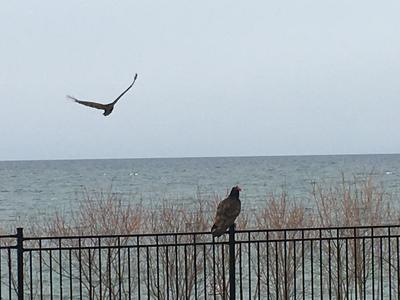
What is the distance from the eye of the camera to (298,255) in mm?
15391

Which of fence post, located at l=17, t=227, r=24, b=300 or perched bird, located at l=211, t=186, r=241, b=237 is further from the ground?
perched bird, located at l=211, t=186, r=241, b=237

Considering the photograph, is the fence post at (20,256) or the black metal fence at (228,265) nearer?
the fence post at (20,256)

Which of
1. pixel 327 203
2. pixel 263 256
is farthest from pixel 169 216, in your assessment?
pixel 327 203

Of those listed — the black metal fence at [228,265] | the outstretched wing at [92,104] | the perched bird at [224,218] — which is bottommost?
the black metal fence at [228,265]

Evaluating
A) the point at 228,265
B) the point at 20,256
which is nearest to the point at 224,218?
the point at 20,256

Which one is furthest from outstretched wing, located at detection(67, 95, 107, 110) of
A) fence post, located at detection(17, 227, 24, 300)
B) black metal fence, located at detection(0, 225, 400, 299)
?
black metal fence, located at detection(0, 225, 400, 299)

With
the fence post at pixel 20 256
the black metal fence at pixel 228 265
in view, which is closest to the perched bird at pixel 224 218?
the black metal fence at pixel 228 265

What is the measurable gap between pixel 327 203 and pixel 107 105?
32.8 feet

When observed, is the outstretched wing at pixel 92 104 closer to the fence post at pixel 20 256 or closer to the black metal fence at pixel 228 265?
the fence post at pixel 20 256

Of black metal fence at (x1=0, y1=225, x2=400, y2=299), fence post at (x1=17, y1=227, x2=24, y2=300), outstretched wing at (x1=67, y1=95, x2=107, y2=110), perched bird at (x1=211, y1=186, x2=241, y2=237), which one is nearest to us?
outstretched wing at (x1=67, y1=95, x2=107, y2=110)

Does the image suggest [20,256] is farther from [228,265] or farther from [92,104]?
[228,265]

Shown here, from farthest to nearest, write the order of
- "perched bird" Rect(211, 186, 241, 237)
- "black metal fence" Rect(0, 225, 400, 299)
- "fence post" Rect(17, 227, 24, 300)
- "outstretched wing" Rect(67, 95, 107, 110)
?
"black metal fence" Rect(0, 225, 400, 299) < "perched bird" Rect(211, 186, 241, 237) < "fence post" Rect(17, 227, 24, 300) < "outstretched wing" Rect(67, 95, 107, 110)

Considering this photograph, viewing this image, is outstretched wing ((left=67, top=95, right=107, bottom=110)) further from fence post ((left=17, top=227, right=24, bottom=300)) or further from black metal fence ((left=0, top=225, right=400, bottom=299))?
black metal fence ((left=0, top=225, right=400, bottom=299))

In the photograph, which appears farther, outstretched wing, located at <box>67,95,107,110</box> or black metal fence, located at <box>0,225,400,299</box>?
black metal fence, located at <box>0,225,400,299</box>
